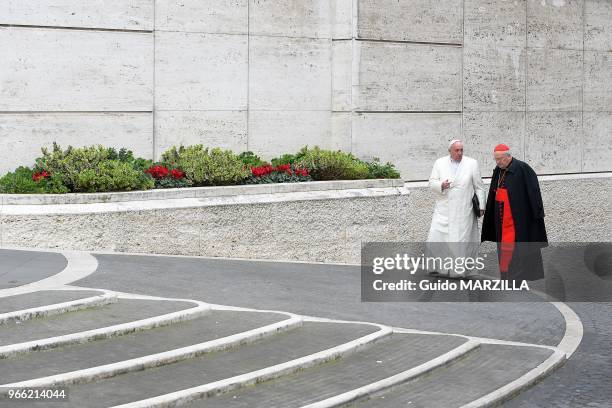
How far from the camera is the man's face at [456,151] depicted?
13.1 m

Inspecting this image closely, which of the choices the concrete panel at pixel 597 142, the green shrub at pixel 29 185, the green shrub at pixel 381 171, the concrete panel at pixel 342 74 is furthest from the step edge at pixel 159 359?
the concrete panel at pixel 597 142

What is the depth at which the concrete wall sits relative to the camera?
14766mm

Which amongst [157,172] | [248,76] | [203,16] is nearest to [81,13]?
[203,16]

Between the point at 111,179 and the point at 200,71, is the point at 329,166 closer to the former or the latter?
the point at 200,71

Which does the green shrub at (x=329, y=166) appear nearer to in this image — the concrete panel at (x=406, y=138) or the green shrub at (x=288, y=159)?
the green shrub at (x=288, y=159)

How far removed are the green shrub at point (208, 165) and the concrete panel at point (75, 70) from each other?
3.15ft

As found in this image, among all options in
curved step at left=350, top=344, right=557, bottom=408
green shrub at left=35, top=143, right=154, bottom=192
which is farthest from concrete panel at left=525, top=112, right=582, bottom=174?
curved step at left=350, top=344, right=557, bottom=408

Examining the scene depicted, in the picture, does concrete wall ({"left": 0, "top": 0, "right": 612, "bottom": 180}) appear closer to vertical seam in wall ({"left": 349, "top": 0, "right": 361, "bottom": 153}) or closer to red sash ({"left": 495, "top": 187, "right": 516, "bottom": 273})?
vertical seam in wall ({"left": 349, "top": 0, "right": 361, "bottom": 153})

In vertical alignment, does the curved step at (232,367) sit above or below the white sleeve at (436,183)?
below

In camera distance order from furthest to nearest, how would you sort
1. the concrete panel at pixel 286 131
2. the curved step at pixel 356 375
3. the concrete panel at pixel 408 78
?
the concrete panel at pixel 408 78 → the concrete panel at pixel 286 131 → the curved step at pixel 356 375

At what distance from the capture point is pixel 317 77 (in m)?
17.4

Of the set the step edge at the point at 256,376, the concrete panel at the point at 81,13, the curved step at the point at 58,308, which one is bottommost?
the step edge at the point at 256,376

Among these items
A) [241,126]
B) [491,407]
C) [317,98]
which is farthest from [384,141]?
[491,407]

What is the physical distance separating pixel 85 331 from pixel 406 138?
1029 centimetres
